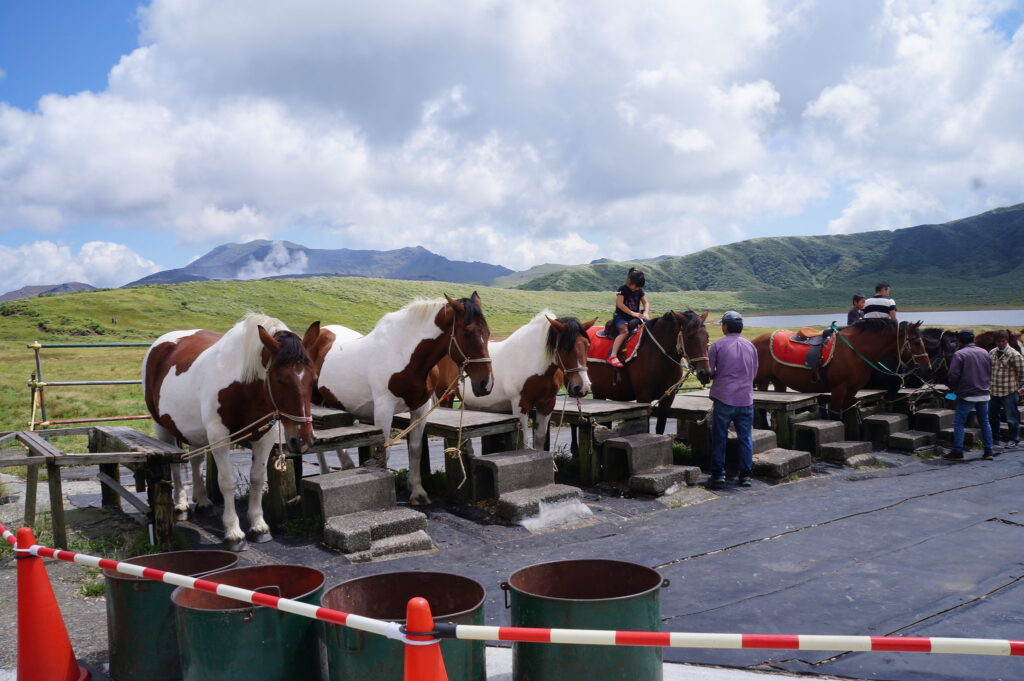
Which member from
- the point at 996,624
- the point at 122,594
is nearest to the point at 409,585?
the point at 122,594

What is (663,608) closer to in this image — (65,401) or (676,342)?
(676,342)

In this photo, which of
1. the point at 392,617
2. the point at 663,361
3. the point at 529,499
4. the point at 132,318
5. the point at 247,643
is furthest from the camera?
the point at 132,318

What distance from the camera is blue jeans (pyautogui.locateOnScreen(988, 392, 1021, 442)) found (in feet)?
40.1

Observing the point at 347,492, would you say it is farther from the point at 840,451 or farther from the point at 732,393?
the point at 840,451

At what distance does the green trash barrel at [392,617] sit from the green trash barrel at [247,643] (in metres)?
0.16

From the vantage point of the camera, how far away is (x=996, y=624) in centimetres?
451

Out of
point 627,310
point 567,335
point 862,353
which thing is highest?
point 627,310

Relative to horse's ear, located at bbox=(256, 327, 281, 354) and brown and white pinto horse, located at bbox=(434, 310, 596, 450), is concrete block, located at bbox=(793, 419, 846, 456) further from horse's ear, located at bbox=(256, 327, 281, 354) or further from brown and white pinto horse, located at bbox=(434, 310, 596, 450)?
horse's ear, located at bbox=(256, 327, 281, 354)

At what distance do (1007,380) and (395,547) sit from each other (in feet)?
37.9

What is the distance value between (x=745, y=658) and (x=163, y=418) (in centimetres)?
598

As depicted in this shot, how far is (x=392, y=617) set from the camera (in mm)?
3633

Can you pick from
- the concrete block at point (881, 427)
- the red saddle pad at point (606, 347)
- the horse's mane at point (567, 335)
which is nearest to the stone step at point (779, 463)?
the red saddle pad at point (606, 347)

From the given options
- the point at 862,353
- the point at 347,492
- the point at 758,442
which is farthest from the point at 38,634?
the point at 862,353

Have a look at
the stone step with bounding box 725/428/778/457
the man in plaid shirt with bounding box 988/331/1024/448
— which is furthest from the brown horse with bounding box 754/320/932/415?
the stone step with bounding box 725/428/778/457
